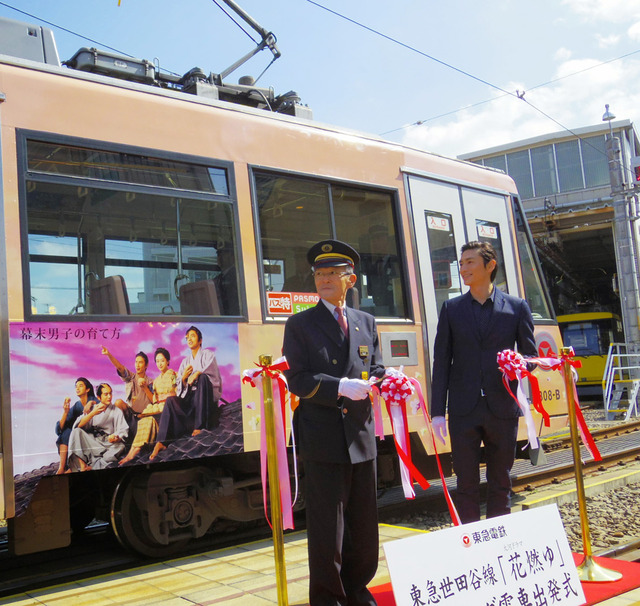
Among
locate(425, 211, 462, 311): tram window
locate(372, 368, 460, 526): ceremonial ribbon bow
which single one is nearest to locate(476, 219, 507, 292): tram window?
locate(425, 211, 462, 311): tram window

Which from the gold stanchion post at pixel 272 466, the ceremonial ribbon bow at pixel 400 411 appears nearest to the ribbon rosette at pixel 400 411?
the ceremonial ribbon bow at pixel 400 411

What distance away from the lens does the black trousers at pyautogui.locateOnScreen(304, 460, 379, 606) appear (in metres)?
3.09

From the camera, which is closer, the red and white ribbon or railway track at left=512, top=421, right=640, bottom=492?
the red and white ribbon

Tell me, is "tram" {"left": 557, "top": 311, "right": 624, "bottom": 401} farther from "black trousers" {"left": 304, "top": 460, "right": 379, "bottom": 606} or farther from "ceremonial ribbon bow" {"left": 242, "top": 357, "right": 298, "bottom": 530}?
"ceremonial ribbon bow" {"left": 242, "top": 357, "right": 298, "bottom": 530}

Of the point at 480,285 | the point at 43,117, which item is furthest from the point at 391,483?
the point at 43,117

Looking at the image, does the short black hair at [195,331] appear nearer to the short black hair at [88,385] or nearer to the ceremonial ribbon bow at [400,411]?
the short black hair at [88,385]

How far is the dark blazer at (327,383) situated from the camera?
124 inches

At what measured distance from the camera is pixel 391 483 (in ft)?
20.8

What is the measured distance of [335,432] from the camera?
10.4ft

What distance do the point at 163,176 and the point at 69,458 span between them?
78.6 inches

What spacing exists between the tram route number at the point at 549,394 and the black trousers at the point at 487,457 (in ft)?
11.2

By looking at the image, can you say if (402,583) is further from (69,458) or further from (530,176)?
(530,176)

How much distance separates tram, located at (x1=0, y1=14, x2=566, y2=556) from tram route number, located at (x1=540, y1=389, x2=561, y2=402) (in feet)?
5.36

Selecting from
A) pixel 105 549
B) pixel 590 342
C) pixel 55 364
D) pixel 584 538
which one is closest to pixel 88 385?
pixel 55 364
